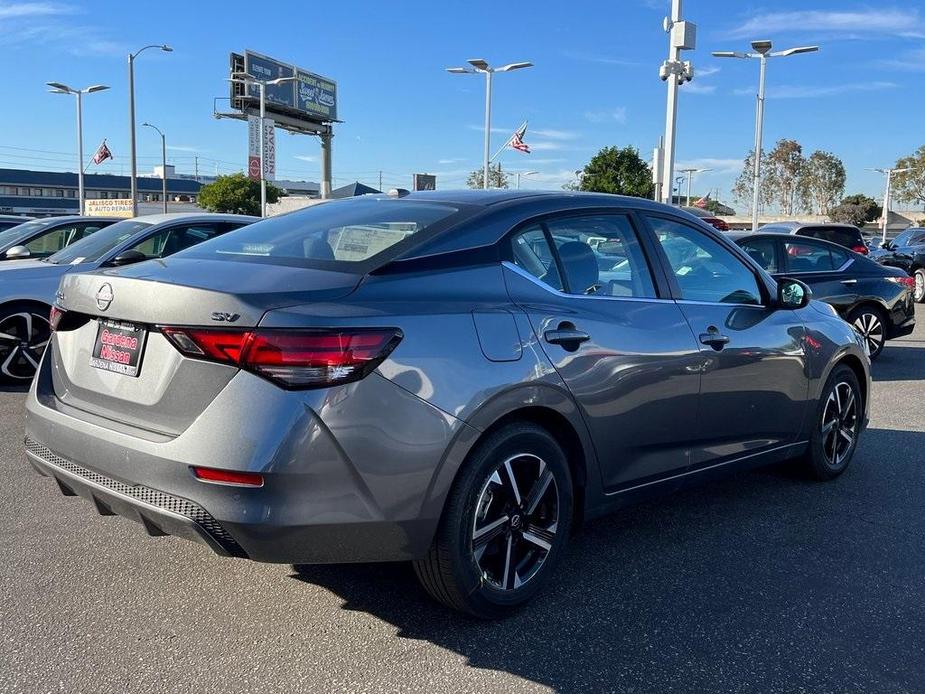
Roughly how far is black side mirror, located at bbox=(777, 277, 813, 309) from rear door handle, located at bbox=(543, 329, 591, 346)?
1710 mm

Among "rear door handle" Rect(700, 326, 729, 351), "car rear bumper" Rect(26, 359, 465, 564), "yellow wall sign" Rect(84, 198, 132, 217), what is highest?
"yellow wall sign" Rect(84, 198, 132, 217)

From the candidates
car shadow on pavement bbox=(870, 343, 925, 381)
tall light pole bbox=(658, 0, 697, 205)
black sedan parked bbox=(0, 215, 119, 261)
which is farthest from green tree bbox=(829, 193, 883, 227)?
black sedan parked bbox=(0, 215, 119, 261)

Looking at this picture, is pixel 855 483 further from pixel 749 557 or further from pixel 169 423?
pixel 169 423

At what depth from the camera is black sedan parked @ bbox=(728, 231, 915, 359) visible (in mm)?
10109

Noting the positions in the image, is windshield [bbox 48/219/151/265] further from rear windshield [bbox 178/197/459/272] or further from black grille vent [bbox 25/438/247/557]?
black grille vent [bbox 25/438/247/557]

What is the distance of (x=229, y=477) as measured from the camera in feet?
8.69

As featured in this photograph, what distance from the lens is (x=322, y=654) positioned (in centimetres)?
299

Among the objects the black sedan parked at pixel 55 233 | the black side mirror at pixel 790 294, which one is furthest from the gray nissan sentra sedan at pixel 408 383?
the black sedan parked at pixel 55 233

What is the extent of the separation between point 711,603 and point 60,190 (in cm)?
11508

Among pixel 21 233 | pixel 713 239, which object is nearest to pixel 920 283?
pixel 713 239

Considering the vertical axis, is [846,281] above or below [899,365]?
above

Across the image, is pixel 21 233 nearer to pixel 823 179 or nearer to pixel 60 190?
pixel 823 179

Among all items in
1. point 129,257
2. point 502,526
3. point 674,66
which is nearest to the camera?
point 502,526

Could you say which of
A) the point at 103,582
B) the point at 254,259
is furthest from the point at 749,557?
the point at 103,582
